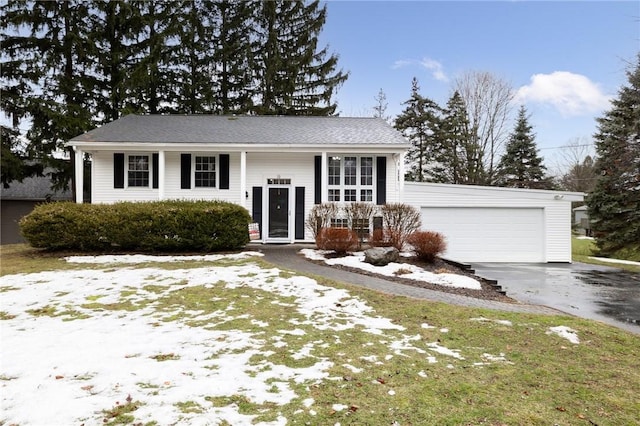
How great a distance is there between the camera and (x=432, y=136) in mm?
27250

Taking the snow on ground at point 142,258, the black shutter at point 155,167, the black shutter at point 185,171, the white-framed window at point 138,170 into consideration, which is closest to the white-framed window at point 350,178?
the snow on ground at point 142,258

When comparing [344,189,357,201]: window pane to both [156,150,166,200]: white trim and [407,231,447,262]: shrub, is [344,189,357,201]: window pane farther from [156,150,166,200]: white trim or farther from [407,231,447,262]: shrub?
[156,150,166,200]: white trim

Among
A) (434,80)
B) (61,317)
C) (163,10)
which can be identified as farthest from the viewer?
(434,80)

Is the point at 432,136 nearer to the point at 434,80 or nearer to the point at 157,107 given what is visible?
the point at 434,80

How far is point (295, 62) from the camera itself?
72.6ft

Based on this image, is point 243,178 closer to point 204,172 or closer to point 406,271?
point 204,172

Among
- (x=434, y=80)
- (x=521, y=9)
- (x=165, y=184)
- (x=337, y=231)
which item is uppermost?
(x=434, y=80)

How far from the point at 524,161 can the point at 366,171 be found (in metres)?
18.3

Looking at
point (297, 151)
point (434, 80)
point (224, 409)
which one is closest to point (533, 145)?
point (434, 80)

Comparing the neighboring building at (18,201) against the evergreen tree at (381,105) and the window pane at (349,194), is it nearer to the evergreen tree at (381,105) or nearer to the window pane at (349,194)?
the window pane at (349,194)

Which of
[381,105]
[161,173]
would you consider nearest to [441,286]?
[161,173]

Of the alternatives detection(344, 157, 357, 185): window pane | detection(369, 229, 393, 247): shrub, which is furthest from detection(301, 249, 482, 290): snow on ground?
detection(344, 157, 357, 185): window pane

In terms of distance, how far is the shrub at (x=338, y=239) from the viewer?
10.1 m

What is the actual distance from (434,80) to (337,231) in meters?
22.6
